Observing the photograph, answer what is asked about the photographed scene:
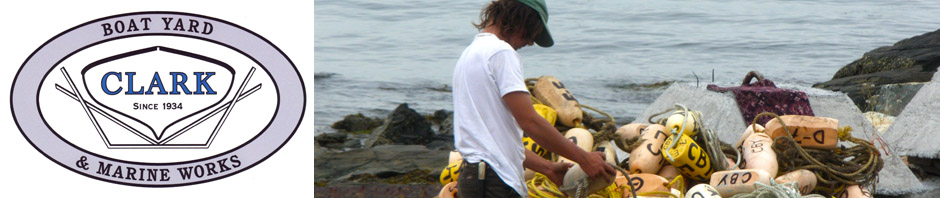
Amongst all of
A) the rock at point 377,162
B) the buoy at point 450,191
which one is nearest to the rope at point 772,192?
the buoy at point 450,191

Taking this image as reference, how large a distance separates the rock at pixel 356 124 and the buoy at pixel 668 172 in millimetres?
8433

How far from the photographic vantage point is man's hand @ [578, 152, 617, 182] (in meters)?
4.34

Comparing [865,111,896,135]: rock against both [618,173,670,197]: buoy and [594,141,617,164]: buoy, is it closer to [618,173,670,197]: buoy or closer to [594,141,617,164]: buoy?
[594,141,617,164]: buoy

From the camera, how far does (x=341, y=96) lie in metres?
18.7

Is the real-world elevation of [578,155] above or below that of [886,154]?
above

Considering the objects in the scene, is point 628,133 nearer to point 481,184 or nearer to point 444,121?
point 481,184

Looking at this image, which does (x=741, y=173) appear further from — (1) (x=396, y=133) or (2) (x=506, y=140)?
(1) (x=396, y=133)

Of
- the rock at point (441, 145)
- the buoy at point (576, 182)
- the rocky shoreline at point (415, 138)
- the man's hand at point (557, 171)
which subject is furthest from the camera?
the rock at point (441, 145)

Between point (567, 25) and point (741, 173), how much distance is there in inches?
935

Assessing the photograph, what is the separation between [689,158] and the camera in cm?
567

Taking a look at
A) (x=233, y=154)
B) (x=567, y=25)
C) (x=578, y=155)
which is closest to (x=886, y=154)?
(x=578, y=155)

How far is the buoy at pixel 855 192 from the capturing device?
19.1ft

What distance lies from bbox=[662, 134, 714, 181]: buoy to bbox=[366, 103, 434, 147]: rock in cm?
640

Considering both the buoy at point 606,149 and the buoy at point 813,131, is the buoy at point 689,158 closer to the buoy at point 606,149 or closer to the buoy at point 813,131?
the buoy at point 606,149
